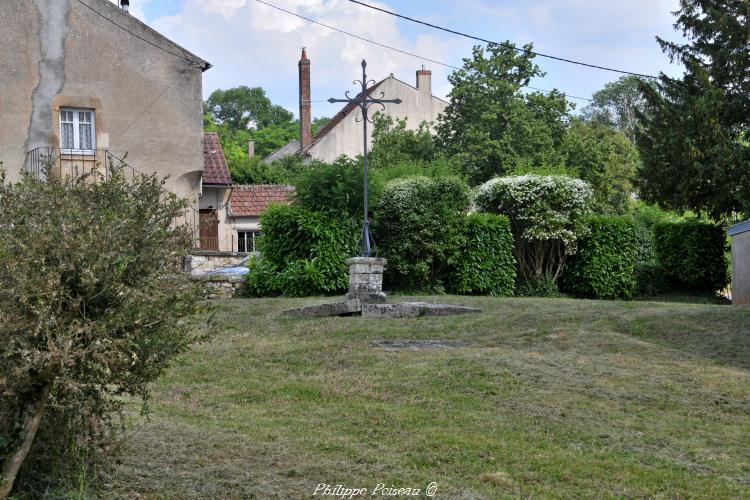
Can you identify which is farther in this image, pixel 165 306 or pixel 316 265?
pixel 316 265

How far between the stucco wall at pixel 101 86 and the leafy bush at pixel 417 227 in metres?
5.79

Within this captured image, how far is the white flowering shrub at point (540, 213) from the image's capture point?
69.3 ft

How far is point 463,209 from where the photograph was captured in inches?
794

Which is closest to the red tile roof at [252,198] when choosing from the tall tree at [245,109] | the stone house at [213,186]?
the stone house at [213,186]

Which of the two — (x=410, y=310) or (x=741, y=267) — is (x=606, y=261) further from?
(x=410, y=310)

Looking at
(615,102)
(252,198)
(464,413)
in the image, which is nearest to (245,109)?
(615,102)

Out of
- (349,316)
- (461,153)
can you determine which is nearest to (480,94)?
(461,153)

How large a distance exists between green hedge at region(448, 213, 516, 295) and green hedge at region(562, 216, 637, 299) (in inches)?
84.4

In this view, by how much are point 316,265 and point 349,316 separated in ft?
12.9

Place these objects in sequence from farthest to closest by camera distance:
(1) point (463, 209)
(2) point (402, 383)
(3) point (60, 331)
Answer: (1) point (463, 209) → (2) point (402, 383) → (3) point (60, 331)

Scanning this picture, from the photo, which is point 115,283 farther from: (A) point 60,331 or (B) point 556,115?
(B) point 556,115

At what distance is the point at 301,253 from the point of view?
60.4ft

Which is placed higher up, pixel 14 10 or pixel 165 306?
pixel 14 10

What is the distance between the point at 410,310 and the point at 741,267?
7556 millimetres
